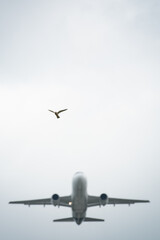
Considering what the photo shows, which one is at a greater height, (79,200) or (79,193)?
(79,193)

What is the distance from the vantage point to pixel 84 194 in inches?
1390

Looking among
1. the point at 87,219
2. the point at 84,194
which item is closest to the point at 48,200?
the point at 87,219

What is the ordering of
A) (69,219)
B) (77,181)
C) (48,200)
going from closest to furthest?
(77,181)
(69,219)
(48,200)

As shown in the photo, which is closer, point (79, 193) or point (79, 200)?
point (79, 193)

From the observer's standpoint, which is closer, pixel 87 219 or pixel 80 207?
pixel 80 207

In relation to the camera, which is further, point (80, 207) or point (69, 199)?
point (69, 199)

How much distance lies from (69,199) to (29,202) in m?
6.53

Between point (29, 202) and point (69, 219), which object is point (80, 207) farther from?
point (29, 202)

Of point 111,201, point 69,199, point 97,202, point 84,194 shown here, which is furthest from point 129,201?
point 84,194

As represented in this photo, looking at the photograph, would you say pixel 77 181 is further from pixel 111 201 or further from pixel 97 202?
pixel 111 201

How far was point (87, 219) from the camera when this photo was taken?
41438 mm

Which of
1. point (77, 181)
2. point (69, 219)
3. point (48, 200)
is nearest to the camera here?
point (77, 181)

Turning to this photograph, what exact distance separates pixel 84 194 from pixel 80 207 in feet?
8.20

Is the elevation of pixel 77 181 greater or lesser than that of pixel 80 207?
greater
